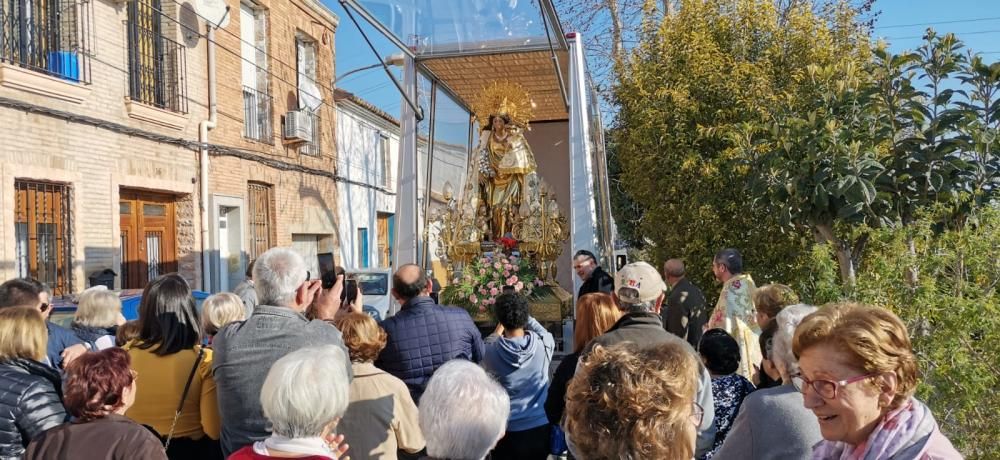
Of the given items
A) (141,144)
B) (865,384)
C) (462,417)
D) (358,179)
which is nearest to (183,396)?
(462,417)

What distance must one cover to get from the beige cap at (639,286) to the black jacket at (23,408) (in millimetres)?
2280

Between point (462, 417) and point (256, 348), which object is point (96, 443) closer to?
point (256, 348)

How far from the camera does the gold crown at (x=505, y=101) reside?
392 inches

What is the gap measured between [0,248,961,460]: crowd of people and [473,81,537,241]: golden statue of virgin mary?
566 cm

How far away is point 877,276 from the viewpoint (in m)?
3.64

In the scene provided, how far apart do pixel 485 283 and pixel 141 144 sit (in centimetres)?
563

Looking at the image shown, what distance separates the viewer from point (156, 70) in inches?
432

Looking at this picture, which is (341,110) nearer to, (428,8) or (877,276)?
(428,8)

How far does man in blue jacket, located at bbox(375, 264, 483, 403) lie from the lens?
145 inches

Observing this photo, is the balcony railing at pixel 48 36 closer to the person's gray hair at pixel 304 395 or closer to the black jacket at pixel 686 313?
the black jacket at pixel 686 313

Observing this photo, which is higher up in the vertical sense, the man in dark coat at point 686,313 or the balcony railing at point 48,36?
the balcony railing at point 48,36

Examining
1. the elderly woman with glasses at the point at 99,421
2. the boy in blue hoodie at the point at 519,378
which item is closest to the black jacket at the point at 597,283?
the boy in blue hoodie at the point at 519,378

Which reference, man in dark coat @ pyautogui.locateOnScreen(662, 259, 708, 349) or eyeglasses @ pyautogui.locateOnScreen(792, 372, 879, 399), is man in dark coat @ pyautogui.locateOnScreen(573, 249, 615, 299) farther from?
eyeglasses @ pyautogui.locateOnScreen(792, 372, 879, 399)

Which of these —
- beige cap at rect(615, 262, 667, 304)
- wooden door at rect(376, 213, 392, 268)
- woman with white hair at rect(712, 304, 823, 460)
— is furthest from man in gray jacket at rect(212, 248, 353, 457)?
wooden door at rect(376, 213, 392, 268)
